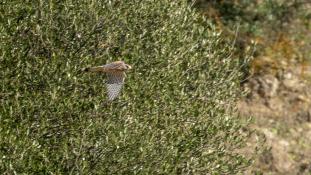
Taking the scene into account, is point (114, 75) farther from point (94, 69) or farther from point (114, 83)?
point (94, 69)

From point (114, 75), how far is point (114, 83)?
0.15 metres

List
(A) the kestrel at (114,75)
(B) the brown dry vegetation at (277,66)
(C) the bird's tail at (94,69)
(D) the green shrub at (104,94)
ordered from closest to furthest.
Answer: (D) the green shrub at (104,94) < (A) the kestrel at (114,75) < (C) the bird's tail at (94,69) < (B) the brown dry vegetation at (277,66)

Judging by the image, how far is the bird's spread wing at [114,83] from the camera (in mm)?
11352

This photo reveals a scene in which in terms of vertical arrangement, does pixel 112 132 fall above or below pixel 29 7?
below

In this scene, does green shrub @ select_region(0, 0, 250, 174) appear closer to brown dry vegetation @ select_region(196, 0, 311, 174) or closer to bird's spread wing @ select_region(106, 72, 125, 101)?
bird's spread wing @ select_region(106, 72, 125, 101)

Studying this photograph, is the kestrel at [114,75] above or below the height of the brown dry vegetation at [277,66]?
above

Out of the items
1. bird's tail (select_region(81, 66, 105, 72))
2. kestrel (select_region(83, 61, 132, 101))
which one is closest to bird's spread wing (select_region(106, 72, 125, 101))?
kestrel (select_region(83, 61, 132, 101))

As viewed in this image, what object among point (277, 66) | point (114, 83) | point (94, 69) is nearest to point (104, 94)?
point (94, 69)

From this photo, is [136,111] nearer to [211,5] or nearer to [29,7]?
[29,7]

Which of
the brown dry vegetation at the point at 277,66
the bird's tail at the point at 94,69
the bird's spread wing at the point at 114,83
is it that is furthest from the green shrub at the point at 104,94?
the brown dry vegetation at the point at 277,66

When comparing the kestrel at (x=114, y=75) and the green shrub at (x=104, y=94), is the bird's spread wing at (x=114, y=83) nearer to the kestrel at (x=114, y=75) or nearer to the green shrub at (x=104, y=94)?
the kestrel at (x=114, y=75)

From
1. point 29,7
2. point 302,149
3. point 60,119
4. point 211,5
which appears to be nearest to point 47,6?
point 29,7

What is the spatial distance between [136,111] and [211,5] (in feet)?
45.7

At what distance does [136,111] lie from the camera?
39.8 ft
